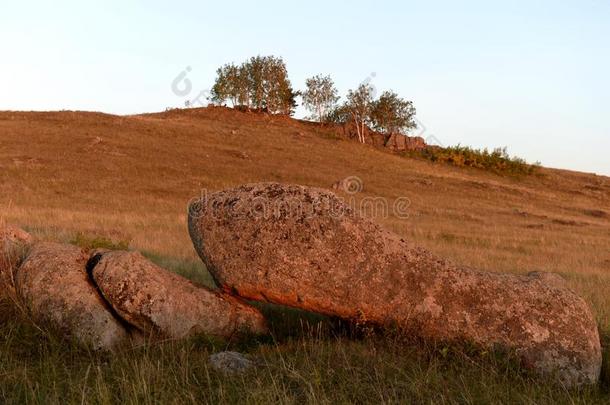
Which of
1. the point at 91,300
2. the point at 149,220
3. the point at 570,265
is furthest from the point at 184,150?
the point at 91,300

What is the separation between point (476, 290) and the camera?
8.22 metres

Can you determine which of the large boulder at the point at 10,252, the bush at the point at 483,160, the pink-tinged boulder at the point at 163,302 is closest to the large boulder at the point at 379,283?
the pink-tinged boulder at the point at 163,302

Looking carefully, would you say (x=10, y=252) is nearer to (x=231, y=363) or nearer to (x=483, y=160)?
(x=231, y=363)

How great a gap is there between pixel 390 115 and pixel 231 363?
7373 centimetres

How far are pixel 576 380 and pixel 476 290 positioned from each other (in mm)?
1606

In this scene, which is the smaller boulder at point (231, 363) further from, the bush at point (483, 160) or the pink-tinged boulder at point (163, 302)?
the bush at point (483, 160)

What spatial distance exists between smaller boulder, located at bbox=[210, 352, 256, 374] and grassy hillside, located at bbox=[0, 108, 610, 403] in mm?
156

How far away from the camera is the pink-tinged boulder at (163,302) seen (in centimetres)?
822

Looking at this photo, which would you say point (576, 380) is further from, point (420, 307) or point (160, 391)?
point (160, 391)

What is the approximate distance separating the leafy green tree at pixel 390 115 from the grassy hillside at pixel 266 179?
29.7 ft

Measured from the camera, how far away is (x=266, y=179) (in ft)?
139

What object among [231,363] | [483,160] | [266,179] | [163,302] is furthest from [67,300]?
[483,160]

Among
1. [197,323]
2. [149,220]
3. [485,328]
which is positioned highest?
[485,328]

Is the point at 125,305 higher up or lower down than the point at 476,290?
lower down
